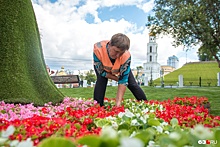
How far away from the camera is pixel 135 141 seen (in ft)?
1.99

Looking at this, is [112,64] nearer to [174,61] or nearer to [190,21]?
[190,21]

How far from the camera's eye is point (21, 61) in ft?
15.6

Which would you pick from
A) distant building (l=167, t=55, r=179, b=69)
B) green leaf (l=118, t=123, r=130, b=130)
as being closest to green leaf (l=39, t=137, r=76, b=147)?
green leaf (l=118, t=123, r=130, b=130)

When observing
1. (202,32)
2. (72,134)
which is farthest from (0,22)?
(202,32)

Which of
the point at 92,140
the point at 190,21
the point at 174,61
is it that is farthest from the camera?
the point at 174,61

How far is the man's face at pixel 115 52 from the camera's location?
12.9 ft

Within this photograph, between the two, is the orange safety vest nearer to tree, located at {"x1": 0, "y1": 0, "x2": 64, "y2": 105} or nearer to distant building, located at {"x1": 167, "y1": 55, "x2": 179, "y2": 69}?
tree, located at {"x1": 0, "y1": 0, "x2": 64, "y2": 105}

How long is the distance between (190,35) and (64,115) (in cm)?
1427

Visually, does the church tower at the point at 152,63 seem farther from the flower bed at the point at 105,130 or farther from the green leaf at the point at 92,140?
the green leaf at the point at 92,140

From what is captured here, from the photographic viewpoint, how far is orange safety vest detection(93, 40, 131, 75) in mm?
4344

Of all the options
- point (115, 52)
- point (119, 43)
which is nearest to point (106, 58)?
point (115, 52)

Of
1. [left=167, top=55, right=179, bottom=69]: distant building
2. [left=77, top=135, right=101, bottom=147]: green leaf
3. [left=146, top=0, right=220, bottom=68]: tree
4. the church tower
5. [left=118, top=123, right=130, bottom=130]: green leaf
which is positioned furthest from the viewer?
[left=167, top=55, right=179, bottom=69]: distant building

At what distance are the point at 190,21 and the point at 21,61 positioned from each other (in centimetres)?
1226

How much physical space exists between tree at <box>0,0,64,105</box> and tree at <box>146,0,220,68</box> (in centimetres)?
1093
